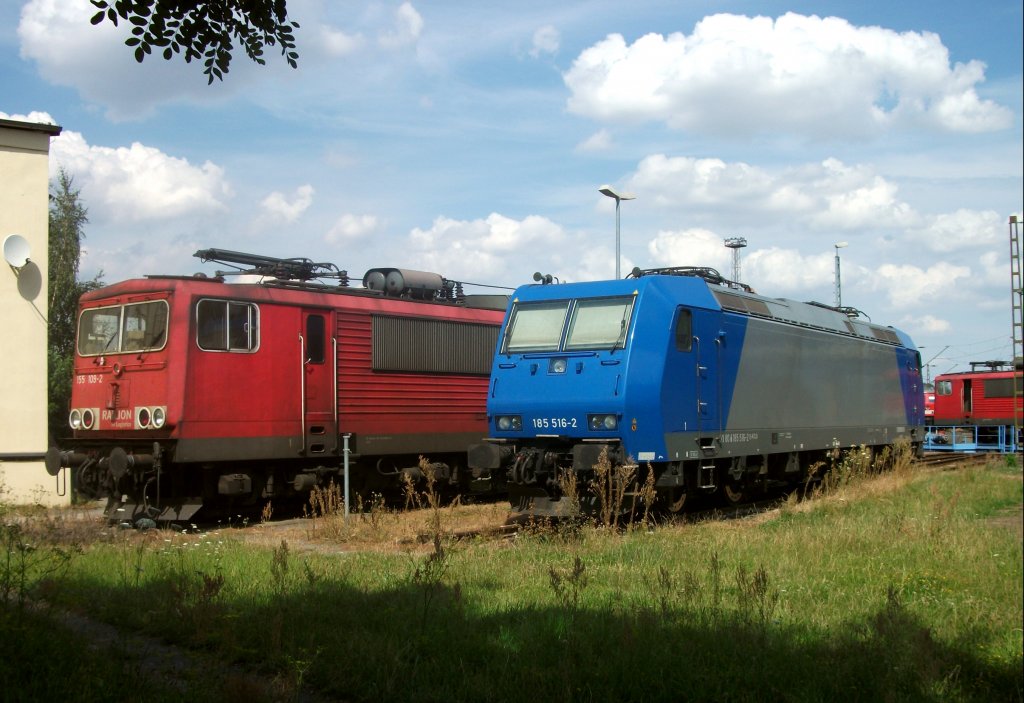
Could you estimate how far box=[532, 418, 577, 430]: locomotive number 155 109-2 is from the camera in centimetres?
1280

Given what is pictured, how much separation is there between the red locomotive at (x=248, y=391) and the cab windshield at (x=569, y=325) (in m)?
2.24

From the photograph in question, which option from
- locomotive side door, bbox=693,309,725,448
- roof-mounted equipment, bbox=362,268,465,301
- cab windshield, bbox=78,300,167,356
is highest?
roof-mounted equipment, bbox=362,268,465,301

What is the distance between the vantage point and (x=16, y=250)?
17266 mm

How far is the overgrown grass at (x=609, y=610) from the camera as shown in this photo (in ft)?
18.3

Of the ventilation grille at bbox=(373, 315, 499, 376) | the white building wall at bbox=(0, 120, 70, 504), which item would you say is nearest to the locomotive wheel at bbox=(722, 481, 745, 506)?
the ventilation grille at bbox=(373, 315, 499, 376)

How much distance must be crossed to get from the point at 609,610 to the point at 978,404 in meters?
31.4

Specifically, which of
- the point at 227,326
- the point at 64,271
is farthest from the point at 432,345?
the point at 64,271

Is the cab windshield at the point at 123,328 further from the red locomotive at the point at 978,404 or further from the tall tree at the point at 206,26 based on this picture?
the red locomotive at the point at 978,404

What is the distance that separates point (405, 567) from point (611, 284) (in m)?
5.47

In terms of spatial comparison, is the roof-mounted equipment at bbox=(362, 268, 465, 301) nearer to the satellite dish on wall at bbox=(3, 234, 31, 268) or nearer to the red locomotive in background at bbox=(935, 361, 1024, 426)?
the satellite dish on wall at bbox=(3, 234, 31, 268)

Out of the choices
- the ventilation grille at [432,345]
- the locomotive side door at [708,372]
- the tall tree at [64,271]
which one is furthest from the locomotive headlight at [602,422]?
the tall tree at [64,271]

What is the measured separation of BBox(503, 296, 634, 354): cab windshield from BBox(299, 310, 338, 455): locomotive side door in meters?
2.98

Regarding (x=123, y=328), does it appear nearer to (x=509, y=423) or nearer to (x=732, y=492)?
(x=509, y=423)

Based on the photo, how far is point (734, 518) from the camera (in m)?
14.3
